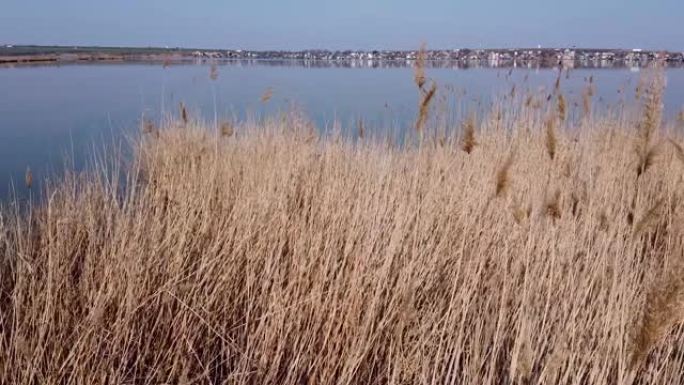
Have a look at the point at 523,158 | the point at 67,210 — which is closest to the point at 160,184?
the point at 67,210

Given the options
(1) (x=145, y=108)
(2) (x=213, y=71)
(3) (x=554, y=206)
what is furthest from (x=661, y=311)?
(1) (x=145, y=108)

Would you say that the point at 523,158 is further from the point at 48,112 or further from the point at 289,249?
the point at 48,112

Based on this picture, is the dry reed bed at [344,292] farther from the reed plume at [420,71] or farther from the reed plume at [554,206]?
the reed plume at [420,71]

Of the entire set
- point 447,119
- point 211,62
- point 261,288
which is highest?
point 211,62

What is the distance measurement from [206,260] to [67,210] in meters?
0.96

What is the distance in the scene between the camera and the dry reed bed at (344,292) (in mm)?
1688

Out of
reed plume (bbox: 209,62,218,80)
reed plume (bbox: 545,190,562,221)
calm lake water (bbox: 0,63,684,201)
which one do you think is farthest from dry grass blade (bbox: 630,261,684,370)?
reed plume (bbox: 209,62,218,80)

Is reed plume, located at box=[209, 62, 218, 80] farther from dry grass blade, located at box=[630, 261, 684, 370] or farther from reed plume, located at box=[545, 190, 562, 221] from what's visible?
dry grass blade, located at box=[630, 261, 684, 370]

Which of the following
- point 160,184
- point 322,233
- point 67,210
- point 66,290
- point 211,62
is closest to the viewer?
point 66,290

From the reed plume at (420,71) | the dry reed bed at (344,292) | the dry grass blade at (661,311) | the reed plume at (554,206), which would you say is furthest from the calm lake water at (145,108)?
the dry grass blade at (661,311)

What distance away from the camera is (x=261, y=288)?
224 cm

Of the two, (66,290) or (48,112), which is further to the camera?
(48,112)

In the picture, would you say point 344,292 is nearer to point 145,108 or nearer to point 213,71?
point 213,71

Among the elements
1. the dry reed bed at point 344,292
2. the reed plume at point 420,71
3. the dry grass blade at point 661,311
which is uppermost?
the reed plume at point 420,71
